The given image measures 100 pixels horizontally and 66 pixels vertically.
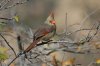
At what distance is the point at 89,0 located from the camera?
15164 millimetres

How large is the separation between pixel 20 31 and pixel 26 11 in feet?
34.0

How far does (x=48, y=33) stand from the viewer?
4.84 meters

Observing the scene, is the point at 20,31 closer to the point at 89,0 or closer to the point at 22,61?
the point at 22,61

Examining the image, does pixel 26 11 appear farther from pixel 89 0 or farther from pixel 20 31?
pixel 20 31

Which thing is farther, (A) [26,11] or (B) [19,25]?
(A) [26,11]

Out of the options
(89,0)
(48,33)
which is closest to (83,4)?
(89,0)

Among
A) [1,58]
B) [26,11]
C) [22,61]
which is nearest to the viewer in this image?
[1,58]

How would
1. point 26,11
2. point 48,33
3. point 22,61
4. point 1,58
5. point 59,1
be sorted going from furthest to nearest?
point 59,1
point 26,11
point 48,33
point 22,61
point 1,58

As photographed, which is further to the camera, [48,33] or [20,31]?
[48,33]

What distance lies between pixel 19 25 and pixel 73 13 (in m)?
10.3

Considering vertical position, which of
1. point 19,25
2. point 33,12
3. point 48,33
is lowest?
point 33,12

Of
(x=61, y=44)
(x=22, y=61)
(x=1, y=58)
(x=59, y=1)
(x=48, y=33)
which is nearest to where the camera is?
(x=1, y=58)

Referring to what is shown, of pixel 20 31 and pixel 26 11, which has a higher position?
pixel 20 31

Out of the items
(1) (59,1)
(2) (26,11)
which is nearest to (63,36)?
(2) (26,11)
